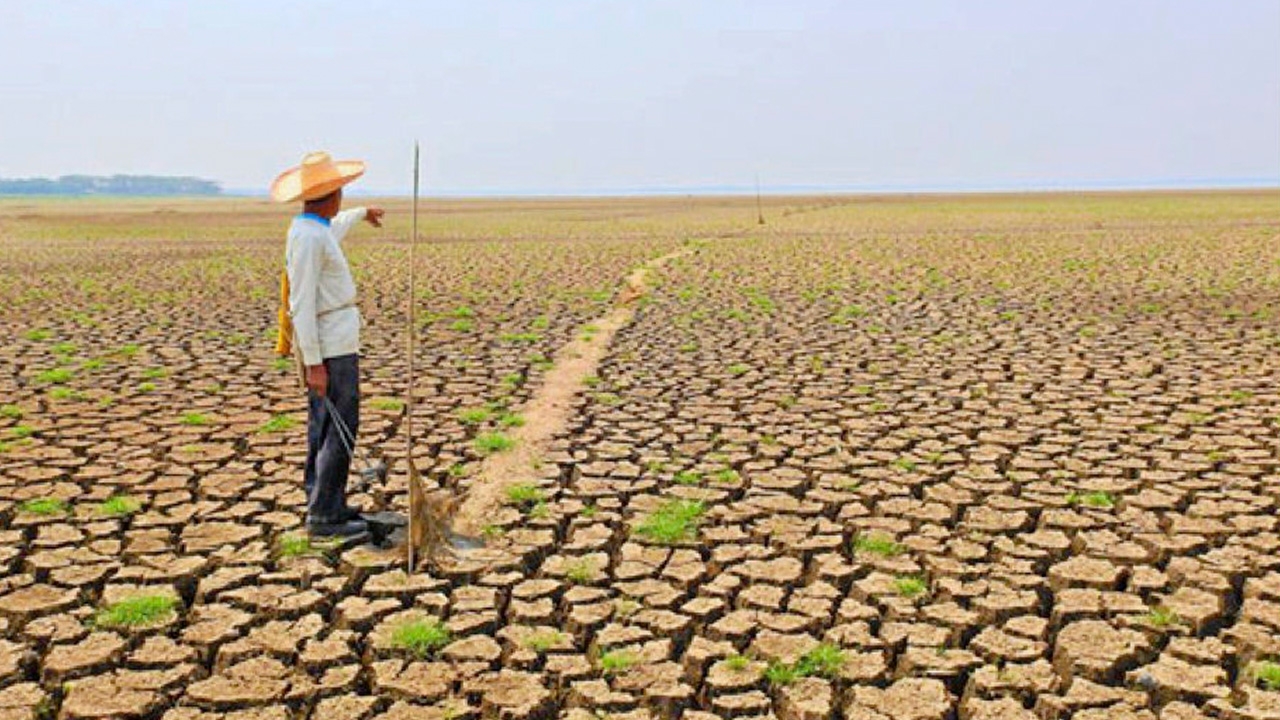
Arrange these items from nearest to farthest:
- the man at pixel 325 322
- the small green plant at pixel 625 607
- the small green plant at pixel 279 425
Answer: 1. the small green plant at pixel 625 607
2. the man at pixel 325 322
3. the small green plant at pixel 279 425

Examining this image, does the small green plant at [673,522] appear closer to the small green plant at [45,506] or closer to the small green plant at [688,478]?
the small green plant at [688,478]

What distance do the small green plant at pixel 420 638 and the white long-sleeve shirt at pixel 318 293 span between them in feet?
3.78

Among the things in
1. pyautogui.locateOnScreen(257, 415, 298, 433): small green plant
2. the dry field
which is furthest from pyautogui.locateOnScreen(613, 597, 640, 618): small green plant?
pyautogui.locateOnScreen(257, 415, 298, 433): small green plant

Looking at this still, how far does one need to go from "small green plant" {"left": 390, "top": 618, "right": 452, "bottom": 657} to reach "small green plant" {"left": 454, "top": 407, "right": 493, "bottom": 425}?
3.09 metres

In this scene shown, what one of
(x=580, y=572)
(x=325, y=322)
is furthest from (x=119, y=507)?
(x=580, y=572)

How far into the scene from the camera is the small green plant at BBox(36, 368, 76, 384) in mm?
7734

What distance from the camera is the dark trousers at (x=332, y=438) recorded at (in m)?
4.24

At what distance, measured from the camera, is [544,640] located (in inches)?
140

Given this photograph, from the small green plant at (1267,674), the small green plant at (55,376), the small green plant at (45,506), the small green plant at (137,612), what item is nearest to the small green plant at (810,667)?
the small green plant at (1267,674)

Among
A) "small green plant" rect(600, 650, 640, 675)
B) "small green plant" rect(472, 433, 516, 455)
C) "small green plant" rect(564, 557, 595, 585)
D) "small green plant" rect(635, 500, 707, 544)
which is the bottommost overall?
"small green plant" rect(600, 650, 640, 675)

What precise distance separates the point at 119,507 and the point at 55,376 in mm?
3691

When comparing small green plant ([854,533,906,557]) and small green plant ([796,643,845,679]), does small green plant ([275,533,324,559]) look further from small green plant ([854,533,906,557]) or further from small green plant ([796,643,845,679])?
small green plant ([854,533,906,557])

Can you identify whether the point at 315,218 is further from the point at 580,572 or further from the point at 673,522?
the point at 673,522

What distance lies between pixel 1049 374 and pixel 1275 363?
192 centimetres
